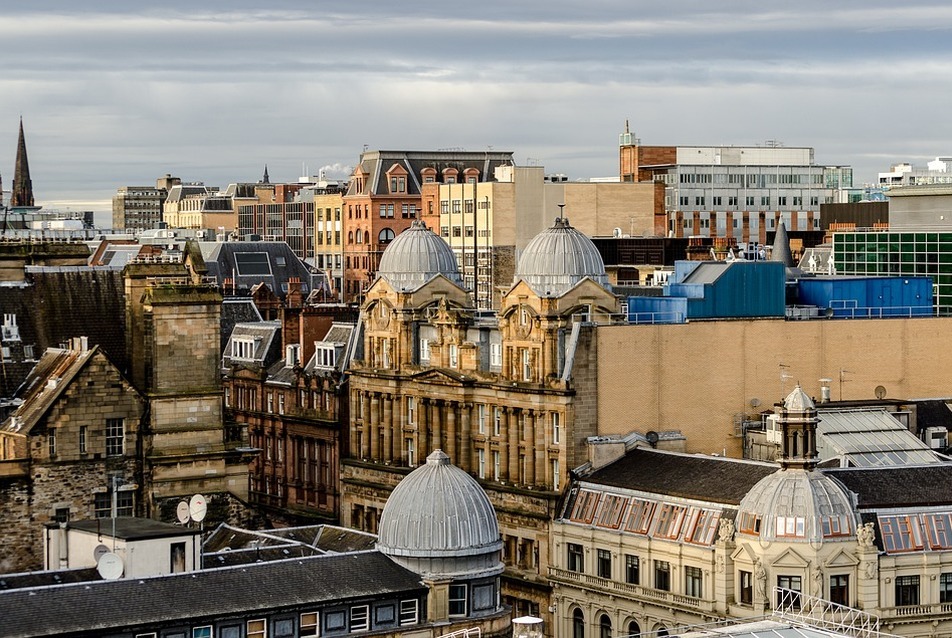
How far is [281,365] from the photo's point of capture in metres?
172

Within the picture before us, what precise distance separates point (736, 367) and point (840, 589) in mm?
28276

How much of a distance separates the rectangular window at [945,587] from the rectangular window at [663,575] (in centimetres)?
1493

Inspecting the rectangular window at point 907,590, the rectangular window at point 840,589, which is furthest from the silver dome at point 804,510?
the rectangular window at point 907,590

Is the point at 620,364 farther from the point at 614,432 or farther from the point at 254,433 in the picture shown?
the point at 254,433

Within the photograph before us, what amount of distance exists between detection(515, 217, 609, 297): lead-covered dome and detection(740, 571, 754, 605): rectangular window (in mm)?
27707

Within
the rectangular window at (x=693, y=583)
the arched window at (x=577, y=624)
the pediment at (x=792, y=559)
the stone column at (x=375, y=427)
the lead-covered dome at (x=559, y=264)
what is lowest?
the arched window at (x=577, y=624)

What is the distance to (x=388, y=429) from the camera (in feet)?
492

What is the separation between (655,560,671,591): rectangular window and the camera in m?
120

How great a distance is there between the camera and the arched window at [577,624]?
12812cm

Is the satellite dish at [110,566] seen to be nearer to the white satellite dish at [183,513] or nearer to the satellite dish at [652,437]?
the white satellite dish at [183,513]

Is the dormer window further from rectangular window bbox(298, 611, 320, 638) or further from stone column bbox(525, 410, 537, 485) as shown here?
rectangular window bbox(298, 611, 320, 638)

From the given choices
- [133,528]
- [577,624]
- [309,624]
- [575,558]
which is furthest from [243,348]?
[309,624]

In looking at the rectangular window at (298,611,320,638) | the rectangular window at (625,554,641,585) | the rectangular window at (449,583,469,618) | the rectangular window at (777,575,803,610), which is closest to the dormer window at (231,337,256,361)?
the rectangular window at (625,554,641,585)

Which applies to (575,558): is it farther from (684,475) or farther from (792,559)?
(792,559)
